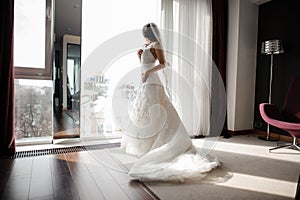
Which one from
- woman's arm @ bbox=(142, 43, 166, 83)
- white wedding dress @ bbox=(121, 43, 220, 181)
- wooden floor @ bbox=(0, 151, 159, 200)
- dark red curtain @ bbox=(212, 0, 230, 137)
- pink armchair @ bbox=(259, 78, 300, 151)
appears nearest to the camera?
wooden floor @ bbox=(0, 151, 159, 200)

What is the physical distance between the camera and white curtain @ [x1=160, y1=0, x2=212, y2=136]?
298cm

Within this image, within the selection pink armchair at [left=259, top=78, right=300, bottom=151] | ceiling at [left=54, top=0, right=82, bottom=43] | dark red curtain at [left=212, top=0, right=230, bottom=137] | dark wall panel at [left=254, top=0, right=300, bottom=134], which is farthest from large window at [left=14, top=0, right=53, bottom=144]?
dark wall panel at [left=254, top=0, right=300, bottom=134]

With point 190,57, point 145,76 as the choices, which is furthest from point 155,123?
point 190,57

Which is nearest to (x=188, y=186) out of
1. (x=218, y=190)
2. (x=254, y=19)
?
(x=218, y=190)

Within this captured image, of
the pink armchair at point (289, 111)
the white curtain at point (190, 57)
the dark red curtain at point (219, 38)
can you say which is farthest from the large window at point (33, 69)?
the pink armchair at point (289, 111)

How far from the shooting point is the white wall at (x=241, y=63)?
3355 millimetres

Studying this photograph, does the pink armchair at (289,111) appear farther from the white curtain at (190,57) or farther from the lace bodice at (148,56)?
the lace bodice at (148,56)

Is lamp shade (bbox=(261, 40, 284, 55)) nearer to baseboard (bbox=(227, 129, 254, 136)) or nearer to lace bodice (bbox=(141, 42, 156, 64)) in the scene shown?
baseboard (bbox=(227, 129, 254, 136))

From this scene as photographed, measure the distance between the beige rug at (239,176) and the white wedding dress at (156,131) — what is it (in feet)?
0.53

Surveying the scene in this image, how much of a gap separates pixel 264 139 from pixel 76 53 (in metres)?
3.42

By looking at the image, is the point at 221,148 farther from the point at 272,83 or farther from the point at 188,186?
the point at 272,83

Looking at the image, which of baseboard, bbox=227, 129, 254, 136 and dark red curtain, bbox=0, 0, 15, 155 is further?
baseboard, bbox=227, 129, 254, 136

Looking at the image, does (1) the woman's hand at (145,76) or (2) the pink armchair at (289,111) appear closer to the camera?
(1) the woman's hand at (145,76)

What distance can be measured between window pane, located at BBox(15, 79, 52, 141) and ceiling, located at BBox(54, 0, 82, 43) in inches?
38.8
